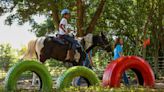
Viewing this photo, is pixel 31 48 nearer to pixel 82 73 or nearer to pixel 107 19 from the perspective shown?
pixel 82 73

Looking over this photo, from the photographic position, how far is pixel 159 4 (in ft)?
90.5

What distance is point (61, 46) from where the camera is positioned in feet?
54.3

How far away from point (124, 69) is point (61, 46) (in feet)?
18.8

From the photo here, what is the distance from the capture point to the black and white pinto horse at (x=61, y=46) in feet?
54.2

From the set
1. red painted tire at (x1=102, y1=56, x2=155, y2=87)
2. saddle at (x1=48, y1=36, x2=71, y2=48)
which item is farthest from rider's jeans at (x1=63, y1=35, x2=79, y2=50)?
red painted tire at (x1=102, y1=56, x2=155, y2=87)

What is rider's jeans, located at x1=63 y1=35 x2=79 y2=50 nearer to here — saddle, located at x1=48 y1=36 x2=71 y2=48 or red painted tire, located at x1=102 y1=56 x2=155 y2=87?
saddle, located at x1=48 y1=36 x2=71 y2=48

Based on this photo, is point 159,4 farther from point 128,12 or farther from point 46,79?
point 46,79

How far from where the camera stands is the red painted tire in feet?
35.6

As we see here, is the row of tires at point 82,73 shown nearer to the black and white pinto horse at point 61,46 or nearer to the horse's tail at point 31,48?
the black and white pinto horse at point 61,46

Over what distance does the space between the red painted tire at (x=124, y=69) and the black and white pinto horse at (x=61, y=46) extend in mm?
5023

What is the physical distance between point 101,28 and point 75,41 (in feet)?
63.5

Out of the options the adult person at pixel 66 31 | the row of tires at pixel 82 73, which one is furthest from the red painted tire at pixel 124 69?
the adult person at pixel 66 31

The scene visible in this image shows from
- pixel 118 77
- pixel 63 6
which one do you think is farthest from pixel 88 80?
pixel 63 6

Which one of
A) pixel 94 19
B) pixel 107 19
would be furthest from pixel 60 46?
pixel 107 19
